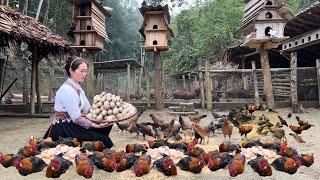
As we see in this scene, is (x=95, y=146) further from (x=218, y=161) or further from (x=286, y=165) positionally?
(x=286, y=165)

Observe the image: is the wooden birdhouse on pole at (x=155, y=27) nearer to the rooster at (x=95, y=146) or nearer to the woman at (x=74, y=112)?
the woman at (x=74, y=112)

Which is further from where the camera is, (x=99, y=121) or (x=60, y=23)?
(x=60, y=23)

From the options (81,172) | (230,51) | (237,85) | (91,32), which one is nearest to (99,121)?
(81,172)

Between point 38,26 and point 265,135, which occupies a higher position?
point 38,26

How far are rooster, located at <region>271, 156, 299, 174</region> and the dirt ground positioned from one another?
2.09 feet

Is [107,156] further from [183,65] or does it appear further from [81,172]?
[183,65]

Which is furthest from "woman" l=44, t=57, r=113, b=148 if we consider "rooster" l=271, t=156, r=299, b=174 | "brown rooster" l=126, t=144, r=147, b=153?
"rooster" l=271, t=156, r=299, b=174

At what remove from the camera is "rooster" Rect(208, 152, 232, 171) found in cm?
396

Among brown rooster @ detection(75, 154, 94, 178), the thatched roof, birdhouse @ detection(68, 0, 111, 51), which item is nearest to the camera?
brown rooster @ detection(75, 154, 94, 178)

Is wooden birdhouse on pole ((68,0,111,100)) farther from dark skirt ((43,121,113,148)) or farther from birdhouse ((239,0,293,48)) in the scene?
dark skirt ((43,121,113,148))

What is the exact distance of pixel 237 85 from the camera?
20641 mm

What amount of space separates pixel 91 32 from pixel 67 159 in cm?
788

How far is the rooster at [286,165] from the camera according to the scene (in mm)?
3908

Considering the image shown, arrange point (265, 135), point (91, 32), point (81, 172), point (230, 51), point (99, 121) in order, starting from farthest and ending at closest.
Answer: point (230, 51) < point (91, 32) < point (265, 135) < point (99, 121) < point (81, 172)
